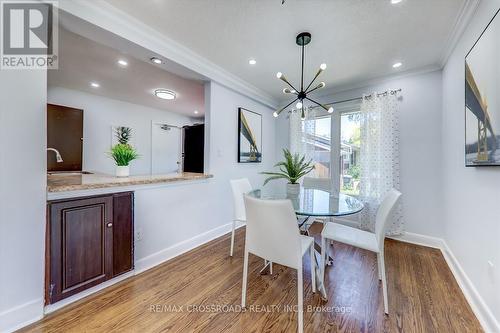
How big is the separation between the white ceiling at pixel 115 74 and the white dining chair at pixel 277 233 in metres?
2.05

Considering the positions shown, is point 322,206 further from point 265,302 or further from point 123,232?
point 123,232

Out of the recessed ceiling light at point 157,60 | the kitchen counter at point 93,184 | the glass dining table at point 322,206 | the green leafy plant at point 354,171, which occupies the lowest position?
the glass dining table at point 322,206

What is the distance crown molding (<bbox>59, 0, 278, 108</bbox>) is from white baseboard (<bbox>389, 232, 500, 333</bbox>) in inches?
136

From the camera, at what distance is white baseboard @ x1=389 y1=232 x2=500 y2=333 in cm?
132

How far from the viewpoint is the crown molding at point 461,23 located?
1.59 m

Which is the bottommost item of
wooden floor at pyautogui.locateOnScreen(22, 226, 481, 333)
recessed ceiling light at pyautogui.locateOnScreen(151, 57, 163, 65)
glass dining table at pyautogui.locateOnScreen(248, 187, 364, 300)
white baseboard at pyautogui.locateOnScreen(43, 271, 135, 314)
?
wooden floor at pyautogui.locateOnScreen(22, 226, 481, 333)

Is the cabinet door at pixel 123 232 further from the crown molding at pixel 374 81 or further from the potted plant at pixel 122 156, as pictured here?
the crown molding at pixel 374 81

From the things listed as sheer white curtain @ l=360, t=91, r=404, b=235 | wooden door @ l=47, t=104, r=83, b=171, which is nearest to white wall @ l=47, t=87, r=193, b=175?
wooden door @ l=47, t=104, r=83, b=171

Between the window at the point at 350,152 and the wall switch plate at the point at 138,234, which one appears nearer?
the wall switch plate at the point at 138,234

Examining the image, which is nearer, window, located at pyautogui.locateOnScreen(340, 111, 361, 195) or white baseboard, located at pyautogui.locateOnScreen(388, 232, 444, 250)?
white baseboard, located at pyautogui.locateOnScreen(388, 232, 444, 250)

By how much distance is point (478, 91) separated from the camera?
1502mm

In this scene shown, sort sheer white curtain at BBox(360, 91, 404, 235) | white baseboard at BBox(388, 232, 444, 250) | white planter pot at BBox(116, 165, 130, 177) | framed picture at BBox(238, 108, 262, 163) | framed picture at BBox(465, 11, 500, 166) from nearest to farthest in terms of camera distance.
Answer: framed picture at BBox(465, 11, 500, 166), white planter pot at BBox(116, 165, 130, 177), white baseboard at BBox(388, 232, 444, 250), sheer white curtain at BBox(360, 91, 404, 235), framed picture at BBox(238, 108, 262, 163)

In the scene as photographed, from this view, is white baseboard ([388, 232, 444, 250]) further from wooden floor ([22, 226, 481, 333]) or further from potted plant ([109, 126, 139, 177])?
potted plant ([109, 126, 139, 177])

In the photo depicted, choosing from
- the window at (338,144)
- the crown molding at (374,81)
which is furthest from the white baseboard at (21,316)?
the crown molding at (374,81)
